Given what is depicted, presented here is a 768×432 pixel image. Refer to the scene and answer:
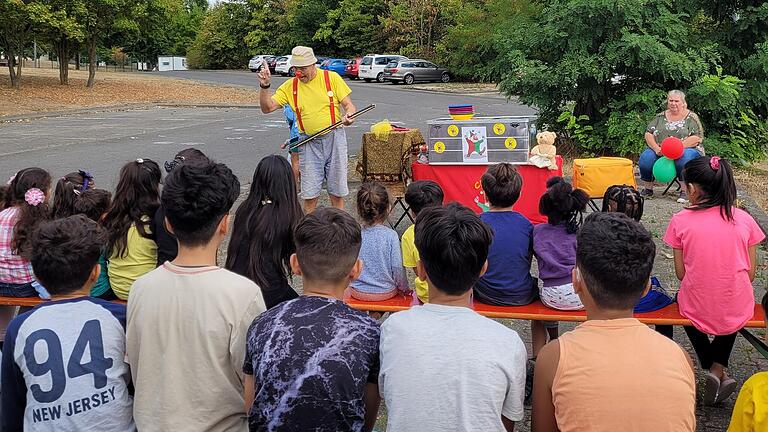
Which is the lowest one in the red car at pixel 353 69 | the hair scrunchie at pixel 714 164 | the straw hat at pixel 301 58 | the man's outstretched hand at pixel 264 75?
the hair scrunchie at pixel 714 164

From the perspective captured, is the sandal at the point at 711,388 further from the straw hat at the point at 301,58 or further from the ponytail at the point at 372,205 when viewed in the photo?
the straw hat at the point at 301,58

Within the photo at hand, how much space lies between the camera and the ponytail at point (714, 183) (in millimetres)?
3984

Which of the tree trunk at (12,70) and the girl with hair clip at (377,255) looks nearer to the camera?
the girl with hair clip at (377,255)

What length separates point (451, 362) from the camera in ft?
7.55

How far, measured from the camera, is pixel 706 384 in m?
4.11

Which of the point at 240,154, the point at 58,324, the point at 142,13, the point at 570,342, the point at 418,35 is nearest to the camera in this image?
the point at 570,342

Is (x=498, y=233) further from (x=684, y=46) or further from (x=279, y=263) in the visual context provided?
(x=684, y=46)

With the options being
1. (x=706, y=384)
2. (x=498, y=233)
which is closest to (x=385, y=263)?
(x=498, y=233)

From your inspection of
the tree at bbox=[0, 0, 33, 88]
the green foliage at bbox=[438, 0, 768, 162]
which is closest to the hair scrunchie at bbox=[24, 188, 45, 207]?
the green foliage at bbox=[438, 0, 768, 162]

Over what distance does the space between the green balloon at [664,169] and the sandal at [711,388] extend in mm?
5359

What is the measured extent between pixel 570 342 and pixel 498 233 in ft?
6.51

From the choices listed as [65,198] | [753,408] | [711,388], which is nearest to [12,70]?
[65,198]

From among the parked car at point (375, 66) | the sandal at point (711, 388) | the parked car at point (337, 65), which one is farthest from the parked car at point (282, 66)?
the sandal at point (711, 388)

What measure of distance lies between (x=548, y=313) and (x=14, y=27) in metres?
28.3
